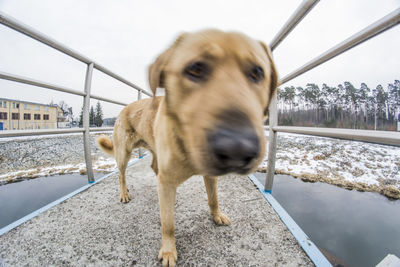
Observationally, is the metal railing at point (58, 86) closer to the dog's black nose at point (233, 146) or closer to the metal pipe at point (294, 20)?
the dog's black nose at point (233, 146)

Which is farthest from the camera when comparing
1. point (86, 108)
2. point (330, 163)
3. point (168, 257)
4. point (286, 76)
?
point (330, 163)

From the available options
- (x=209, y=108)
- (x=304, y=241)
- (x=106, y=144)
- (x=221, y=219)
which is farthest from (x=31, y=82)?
(x=304, y=241)

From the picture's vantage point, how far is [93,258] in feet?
3.29

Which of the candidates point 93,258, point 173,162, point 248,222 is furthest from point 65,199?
point 248,222

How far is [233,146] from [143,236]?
3.69 ft

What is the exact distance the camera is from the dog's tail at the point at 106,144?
2.31 metres

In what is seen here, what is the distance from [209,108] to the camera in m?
0.63

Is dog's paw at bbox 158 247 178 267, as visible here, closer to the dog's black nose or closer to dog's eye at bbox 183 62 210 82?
the dog's black nose

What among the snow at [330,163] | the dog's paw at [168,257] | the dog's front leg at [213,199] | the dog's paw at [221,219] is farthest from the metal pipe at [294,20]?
the snow at [330,163]

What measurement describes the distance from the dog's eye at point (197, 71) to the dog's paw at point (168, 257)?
1046mm

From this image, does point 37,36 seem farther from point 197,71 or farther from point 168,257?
point 168,257

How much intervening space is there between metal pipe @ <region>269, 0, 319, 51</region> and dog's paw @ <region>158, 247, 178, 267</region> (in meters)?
1.90

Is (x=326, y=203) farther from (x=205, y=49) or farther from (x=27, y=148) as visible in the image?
(x=27, y=148)

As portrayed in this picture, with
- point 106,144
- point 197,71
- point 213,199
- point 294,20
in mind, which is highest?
point 294,20
